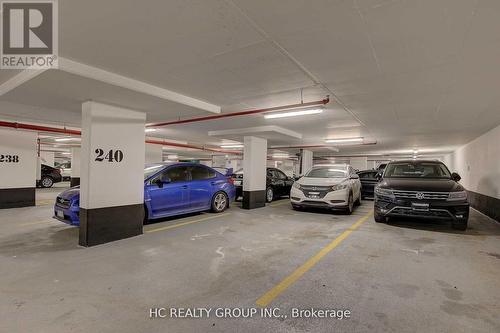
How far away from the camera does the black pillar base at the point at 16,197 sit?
7819 millimetres

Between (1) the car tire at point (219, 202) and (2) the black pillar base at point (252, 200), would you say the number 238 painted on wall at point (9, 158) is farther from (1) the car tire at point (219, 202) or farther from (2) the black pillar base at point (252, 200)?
(2) the black pillar base at point (252, 200)

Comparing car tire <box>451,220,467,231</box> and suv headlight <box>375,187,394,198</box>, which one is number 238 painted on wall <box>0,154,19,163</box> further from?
car tire <box>451,220,467,231</box>

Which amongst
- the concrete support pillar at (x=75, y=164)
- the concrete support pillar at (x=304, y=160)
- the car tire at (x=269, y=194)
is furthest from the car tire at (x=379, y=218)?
the concrete support pillar at (x=75, y=164)

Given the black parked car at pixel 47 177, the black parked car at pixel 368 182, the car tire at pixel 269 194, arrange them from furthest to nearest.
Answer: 1. the black parked car at pixel 47 177
2. the black parked car at pixel 368 182
3. the car tire at pixel 269 194

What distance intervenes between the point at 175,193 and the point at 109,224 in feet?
6.10

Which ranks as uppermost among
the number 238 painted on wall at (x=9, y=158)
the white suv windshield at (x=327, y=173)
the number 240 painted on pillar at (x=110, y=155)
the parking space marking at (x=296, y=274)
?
the number 240 painted on pillar at (x=110, y=155)

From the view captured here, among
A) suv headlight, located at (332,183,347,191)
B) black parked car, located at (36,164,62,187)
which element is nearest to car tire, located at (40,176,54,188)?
black parked car, located at (36,164,62,187)

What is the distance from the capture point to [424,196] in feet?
17.8

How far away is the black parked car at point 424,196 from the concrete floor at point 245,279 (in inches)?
17.5

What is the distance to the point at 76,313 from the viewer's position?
2.33 m

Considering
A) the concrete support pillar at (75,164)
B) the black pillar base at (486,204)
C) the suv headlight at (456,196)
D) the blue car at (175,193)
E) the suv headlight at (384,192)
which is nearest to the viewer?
the blue car at (175,193)

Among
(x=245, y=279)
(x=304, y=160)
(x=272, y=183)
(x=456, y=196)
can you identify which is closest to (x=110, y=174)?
(x=245, y=279)

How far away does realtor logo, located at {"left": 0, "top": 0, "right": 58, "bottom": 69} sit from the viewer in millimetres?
2232

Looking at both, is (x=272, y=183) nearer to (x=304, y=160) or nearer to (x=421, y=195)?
(x=304, y=160)
